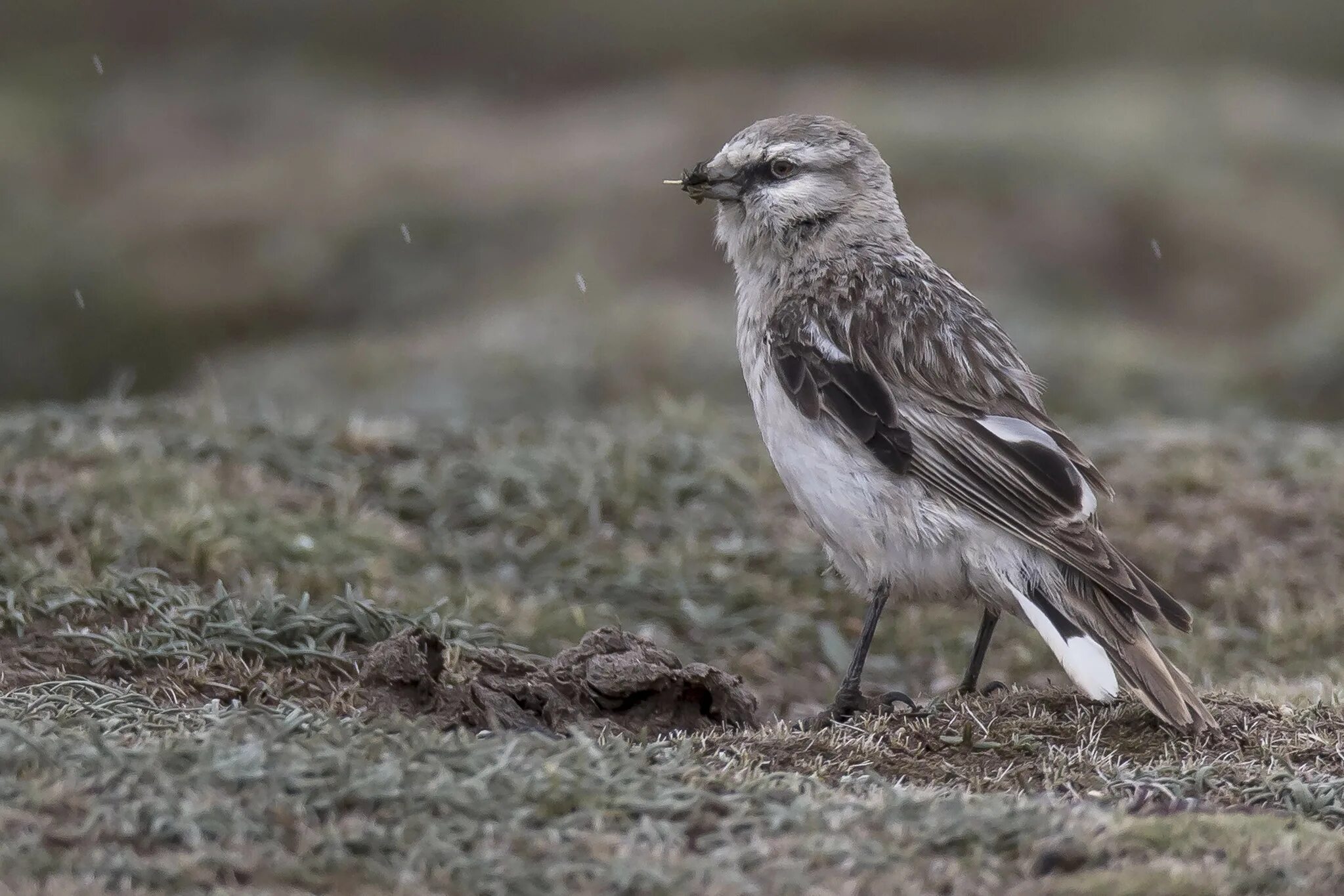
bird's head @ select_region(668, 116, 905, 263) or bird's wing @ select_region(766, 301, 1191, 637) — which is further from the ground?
bird's head @ select_region(668, 116, 905, 263)

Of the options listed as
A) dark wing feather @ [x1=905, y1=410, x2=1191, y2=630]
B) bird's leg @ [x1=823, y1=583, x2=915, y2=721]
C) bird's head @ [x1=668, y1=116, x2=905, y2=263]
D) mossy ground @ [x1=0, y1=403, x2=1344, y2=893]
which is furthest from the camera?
bird's head @ [x1=668, y1=116, x2=905, y2=263]

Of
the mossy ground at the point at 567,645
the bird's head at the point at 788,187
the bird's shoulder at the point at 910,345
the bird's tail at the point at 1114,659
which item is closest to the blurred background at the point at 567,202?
the mossy ground at the point at 567,645

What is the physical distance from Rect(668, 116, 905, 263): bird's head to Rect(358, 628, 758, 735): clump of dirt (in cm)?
184

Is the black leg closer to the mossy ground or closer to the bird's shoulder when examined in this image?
the mossy ground

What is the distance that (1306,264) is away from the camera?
20.8 m

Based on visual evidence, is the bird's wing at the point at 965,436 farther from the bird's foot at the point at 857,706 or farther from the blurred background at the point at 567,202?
the blurred background at the point at 567,202

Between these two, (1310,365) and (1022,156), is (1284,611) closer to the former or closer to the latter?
(1310,365)

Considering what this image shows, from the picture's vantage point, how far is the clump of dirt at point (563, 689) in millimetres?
5281

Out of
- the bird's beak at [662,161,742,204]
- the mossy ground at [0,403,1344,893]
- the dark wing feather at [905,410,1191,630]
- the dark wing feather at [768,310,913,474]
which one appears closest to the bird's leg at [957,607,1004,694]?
the mossy ground at [0,403,1344,893]

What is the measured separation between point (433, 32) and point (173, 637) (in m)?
27.9

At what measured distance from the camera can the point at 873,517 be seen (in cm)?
569

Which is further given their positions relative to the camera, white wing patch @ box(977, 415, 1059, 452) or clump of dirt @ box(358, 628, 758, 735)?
white wing patch @ box(977, 415, 1059, 452)

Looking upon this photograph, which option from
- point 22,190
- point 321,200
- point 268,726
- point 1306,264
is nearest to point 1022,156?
point 1306,264

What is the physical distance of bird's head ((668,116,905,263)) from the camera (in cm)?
653
